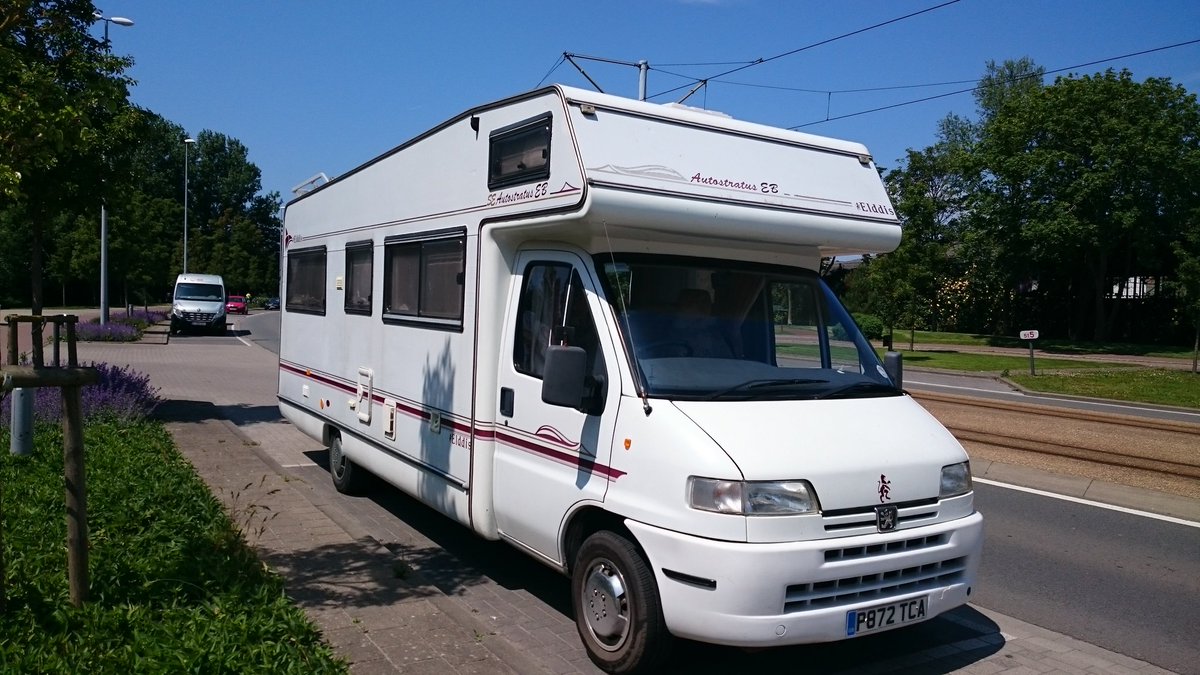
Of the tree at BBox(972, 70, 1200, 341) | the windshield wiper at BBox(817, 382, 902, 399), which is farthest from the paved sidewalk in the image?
the tree at BBox(972, 70, 1200, 341)

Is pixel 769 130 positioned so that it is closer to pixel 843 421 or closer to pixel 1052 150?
pixel 843 421

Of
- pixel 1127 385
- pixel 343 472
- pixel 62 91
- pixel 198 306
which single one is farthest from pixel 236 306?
pixel 62 91

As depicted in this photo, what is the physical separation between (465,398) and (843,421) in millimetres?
2457

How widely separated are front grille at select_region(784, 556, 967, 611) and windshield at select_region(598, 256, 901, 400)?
3.26 ft

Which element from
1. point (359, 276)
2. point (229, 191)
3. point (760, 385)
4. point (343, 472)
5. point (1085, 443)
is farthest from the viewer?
point (229, 191)

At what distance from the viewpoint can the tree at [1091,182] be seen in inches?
1453

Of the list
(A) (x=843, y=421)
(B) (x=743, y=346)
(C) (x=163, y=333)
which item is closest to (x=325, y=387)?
Answer: (B) (x=743, y=346)

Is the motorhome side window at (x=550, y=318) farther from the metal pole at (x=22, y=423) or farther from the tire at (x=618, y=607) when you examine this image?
the metal pole at (x=22, y=423)

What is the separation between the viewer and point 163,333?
119 ft

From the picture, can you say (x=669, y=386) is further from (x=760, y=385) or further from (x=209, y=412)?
(x=209, y=412)

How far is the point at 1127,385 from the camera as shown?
2200cm

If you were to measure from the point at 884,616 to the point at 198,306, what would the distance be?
124 feet

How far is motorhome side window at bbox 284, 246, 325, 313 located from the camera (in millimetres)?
9297

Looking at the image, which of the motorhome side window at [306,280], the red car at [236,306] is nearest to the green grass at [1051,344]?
the motorhome side window at [306,280]
